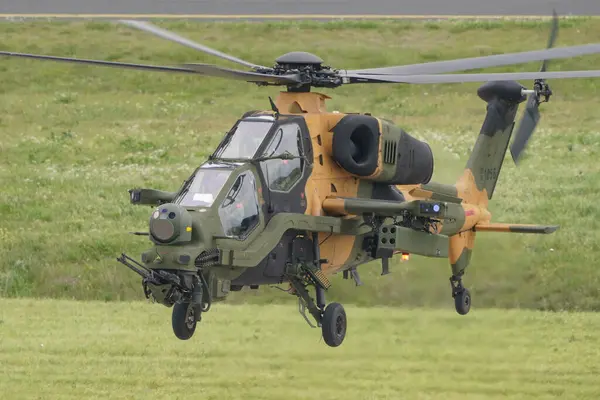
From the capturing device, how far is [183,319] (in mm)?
15336

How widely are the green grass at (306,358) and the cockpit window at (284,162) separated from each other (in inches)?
180

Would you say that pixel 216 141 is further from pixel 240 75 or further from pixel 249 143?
pixel 240 75

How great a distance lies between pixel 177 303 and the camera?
50.1 ft

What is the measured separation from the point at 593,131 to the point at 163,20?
17.1 m

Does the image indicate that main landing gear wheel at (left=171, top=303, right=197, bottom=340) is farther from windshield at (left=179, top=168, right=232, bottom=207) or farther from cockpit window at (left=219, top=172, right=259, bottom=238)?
windshield at (left=179, top=168, right=232, bottom=207)

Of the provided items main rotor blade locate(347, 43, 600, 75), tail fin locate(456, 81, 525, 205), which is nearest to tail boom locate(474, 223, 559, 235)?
tail fin locate(456, 81, 525, 205)

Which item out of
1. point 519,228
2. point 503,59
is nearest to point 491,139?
point 519,228

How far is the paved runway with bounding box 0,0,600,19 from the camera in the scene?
49.2 meters

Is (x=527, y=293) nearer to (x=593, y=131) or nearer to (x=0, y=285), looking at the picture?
(x=0, y=285)

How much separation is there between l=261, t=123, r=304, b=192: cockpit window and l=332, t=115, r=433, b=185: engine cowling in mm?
696

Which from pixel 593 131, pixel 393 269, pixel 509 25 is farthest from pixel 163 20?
pixel 393 269

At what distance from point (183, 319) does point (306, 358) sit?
5395 mm

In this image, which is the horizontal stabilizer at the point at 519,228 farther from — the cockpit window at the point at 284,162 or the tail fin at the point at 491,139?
the cockpit window at the point at 284,162

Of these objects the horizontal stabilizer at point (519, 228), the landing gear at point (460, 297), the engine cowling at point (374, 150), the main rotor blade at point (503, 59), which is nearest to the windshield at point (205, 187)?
the engine cowling at point (374, 150)
